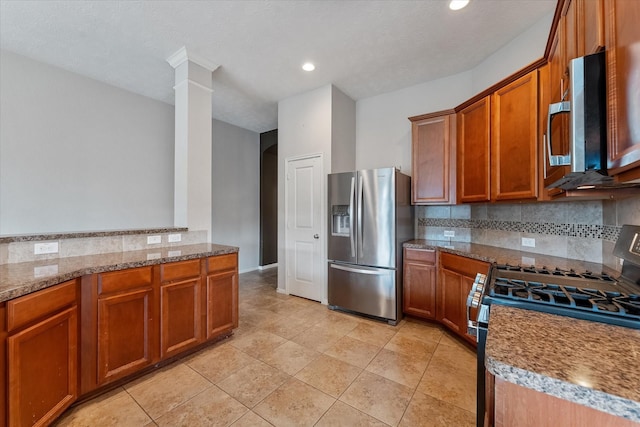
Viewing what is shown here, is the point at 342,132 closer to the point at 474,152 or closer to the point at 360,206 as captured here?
the point at 360,206

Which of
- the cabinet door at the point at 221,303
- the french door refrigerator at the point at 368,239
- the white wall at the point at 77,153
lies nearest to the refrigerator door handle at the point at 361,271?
the french door refrigerator at the point at 368,239

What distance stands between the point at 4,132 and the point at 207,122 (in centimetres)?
211

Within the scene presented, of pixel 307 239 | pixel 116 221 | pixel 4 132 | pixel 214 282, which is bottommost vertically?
pixel 214 282

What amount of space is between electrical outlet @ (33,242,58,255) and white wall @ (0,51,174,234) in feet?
5.23

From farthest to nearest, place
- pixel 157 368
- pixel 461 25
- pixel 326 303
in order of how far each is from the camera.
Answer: pixel 326 303 → pixel 461 25 → pixel 157 368

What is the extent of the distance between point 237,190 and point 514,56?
4.54 m

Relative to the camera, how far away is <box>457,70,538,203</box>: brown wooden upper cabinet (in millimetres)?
1956

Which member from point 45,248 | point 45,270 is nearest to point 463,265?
point 45,270

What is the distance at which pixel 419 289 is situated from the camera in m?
2.84

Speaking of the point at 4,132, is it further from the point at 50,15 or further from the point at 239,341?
the point at 239,341

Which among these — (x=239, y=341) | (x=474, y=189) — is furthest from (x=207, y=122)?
(x=474, y=189)

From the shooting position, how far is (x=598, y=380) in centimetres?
49

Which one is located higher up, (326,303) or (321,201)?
(321,201)

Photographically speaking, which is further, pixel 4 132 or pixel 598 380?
pixel 4 132
